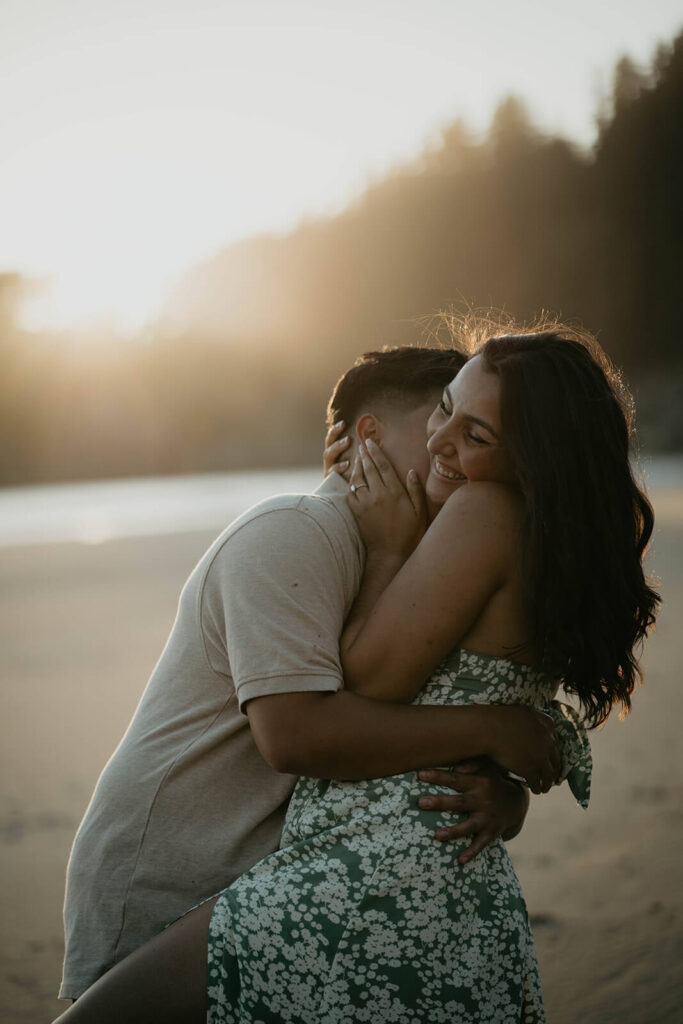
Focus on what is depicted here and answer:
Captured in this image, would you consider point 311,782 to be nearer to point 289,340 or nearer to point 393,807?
point 393,807

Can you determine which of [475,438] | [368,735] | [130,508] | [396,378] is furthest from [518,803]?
[130,508]

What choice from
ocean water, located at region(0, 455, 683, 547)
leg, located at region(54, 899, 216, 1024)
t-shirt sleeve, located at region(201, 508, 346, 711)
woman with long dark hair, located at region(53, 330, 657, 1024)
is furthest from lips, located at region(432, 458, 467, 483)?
ocean water, located at region(0, 455, 683, 547)

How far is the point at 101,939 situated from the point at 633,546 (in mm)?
1463

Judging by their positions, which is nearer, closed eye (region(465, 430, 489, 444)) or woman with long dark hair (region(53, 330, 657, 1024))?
woman with long dark hair (region(53, 330, 657, 1024))

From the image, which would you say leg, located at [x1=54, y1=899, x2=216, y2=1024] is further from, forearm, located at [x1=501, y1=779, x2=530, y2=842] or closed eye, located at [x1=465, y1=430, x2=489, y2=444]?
closed eye, located at [x1=465, y1=430, x2=489, y2=444]

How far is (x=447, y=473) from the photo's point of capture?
97.2 inches

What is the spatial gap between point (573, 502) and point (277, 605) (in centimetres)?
66

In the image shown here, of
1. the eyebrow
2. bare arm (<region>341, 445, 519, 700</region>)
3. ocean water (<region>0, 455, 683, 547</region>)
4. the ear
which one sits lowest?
ocean water (<region>0, 455, 683, 547</region>)

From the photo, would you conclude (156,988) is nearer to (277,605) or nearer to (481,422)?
(277,605)

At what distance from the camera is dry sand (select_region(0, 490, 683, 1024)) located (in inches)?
142

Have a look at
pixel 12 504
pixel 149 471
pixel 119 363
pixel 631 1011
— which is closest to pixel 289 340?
pixel 119 363

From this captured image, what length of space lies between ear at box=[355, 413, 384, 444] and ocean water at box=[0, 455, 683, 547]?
11.8 meters

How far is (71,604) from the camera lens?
1255 cm

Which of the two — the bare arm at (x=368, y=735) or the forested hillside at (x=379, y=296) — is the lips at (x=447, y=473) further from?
the forested hillside at (x=379, y=296)
